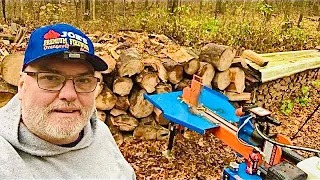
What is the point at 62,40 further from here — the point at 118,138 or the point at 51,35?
the point at 118,138

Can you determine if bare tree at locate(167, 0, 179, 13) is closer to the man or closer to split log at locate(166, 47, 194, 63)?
split log at locate(166, 47, 194, 63)

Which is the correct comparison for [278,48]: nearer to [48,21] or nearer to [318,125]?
[318,125]

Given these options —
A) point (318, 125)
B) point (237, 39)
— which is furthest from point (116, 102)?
point (237, 39)

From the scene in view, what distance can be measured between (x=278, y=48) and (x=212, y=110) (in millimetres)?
4291

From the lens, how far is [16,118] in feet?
5.13

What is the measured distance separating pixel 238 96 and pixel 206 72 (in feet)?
2.28

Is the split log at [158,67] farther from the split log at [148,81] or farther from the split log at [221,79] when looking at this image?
the split log at [221,79]

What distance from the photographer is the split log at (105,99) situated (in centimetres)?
403

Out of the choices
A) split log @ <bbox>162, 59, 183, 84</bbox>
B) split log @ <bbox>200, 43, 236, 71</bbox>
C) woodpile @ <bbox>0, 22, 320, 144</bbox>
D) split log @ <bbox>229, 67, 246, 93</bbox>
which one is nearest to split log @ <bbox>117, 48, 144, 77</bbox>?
woodpile @ <bbox>0, 22, 320, 144</bbox>

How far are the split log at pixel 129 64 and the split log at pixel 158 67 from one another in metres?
0.16

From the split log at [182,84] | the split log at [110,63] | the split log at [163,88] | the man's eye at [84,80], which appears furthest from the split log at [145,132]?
the man's eye at [84,80]

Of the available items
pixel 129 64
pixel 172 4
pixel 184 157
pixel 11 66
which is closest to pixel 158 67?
pixel 129 64

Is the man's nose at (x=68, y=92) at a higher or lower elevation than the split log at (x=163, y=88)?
higher

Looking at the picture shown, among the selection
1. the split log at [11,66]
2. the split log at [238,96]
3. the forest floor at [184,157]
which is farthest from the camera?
the split log at [238,96]
